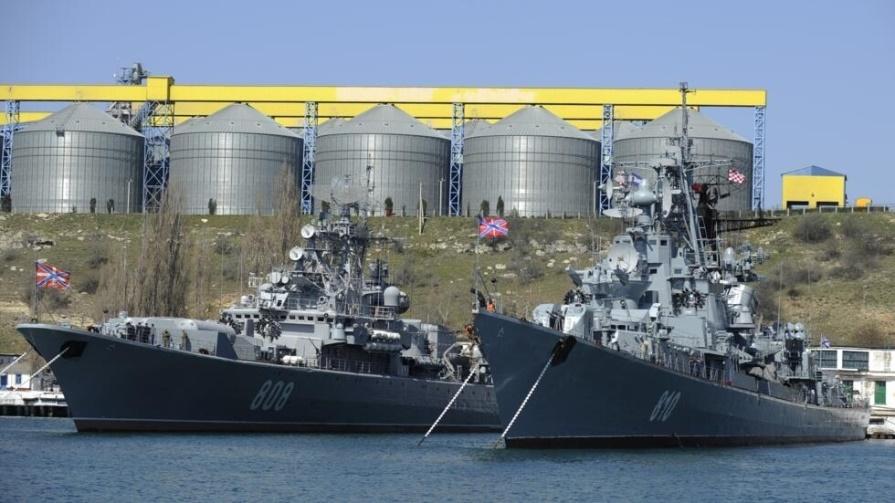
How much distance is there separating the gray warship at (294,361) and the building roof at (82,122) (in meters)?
52.8

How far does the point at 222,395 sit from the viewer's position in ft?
169

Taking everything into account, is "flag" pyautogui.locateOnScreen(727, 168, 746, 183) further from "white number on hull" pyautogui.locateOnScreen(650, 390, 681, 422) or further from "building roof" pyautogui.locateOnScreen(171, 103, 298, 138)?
"building roof" pyautogui.locateOnScreen(171, 103, 298, 138)

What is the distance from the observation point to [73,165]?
109312 millimetres

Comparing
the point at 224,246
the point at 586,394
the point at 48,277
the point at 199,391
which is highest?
the point at 224,246

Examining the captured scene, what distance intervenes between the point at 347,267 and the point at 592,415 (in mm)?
16868

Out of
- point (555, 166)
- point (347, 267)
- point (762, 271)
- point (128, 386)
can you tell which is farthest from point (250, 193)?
point (128, 386)

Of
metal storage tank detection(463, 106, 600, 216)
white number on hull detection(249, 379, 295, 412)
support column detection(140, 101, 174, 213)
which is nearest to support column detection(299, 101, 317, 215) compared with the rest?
support column detection(140, 101, 174, 213)

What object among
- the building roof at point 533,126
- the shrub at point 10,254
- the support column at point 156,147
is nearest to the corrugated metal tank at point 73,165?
the support column at point 156,147

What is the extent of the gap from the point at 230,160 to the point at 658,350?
215 ft

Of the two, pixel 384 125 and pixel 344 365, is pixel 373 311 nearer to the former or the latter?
pixel 344 365

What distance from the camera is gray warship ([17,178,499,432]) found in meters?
49.4

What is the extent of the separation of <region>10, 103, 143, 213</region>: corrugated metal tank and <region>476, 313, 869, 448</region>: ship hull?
228 feet

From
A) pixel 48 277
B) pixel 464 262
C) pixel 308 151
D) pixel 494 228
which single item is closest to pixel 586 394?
pixel 48 277

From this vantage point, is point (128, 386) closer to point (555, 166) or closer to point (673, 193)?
point (673, 193)
